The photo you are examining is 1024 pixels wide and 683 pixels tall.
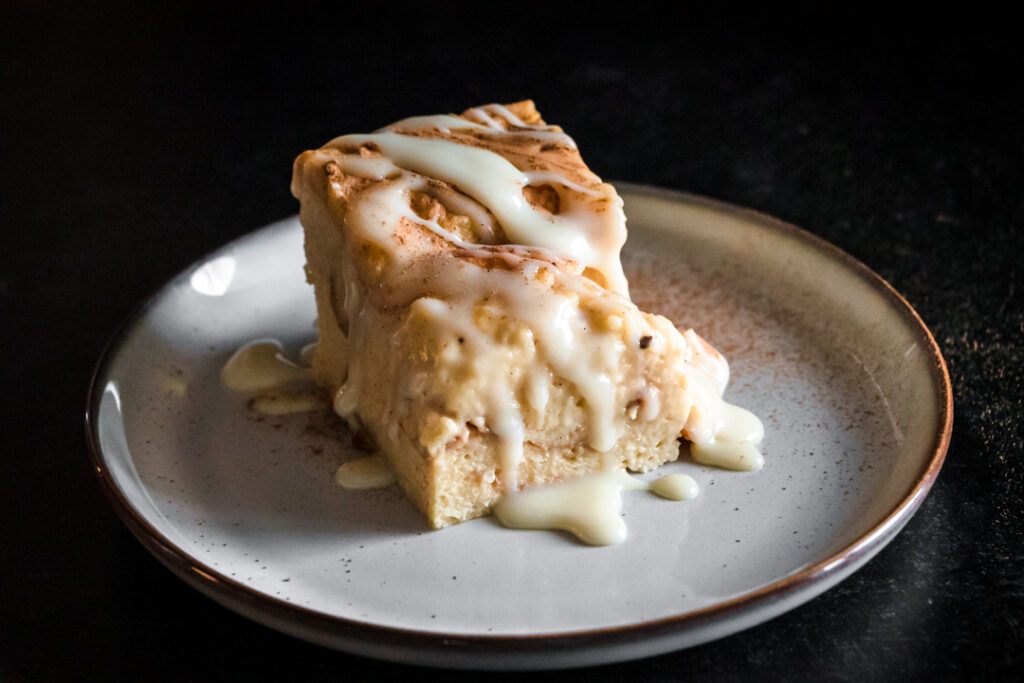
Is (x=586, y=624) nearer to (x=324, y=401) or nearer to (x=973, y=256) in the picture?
(x=324, y=401)

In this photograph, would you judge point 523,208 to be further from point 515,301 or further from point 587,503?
point 587,503

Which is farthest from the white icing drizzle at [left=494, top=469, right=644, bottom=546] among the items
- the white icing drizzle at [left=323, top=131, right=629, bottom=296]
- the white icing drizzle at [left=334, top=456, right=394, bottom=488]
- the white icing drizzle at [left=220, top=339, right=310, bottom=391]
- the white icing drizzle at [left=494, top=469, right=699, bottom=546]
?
the white icing drizzle at [left=220, top=339, right=310, bottom=391]

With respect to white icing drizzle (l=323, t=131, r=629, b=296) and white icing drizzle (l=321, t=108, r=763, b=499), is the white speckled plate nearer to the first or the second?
white icing drizzle (l=321, t=108, r=763, b=499)

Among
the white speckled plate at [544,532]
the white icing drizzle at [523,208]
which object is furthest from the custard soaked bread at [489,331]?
the white speckled plate at [544,532]

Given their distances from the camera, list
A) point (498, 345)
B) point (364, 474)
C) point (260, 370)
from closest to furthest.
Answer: point (498, 345), point (364, 474), point (260, 370)

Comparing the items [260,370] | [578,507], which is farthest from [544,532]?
[260,370]

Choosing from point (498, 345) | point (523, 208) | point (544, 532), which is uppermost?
point (523, 208)
